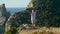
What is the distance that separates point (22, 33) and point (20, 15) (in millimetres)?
60397

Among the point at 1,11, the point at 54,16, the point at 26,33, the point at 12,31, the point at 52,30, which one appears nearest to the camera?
the point at 52,30

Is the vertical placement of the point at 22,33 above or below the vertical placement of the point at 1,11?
above

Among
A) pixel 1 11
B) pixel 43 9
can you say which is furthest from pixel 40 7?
pixel 1 11

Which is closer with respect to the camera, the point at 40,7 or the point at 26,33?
the point at 26,33

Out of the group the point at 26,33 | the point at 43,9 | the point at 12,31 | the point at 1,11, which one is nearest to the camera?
the point at 26,33

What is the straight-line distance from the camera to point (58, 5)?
74875 millimetres

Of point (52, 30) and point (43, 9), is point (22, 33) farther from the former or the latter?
point (43, 9)

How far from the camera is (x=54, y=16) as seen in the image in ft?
217

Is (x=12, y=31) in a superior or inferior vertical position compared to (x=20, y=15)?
superior

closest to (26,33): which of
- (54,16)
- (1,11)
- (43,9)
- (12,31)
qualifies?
(12,31)

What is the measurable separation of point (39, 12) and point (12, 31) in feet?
177

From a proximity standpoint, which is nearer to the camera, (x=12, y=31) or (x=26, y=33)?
(x=26, y=33)

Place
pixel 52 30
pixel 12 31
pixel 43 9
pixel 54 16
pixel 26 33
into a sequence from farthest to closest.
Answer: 1. pixel 43 9
2. pixel 54 16
3. pixel 12 31
4. pixel 26 33
5. pixel 52 30

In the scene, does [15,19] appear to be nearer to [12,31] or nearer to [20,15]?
[20,15]
